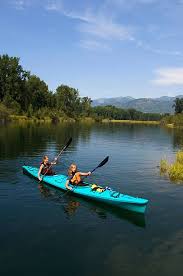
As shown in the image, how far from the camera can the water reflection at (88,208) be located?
19.9 m

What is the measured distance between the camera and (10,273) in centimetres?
1312

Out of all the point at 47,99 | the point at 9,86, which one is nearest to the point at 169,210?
the point at 9,86

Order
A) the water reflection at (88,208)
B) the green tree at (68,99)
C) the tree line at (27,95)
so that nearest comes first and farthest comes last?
the water reflection at (88,208), the tree line at (27,95), the green tree at (68,99)

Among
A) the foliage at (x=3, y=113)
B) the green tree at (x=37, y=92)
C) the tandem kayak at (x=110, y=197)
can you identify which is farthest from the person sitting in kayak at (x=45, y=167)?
the green tree at (x=37, y=92)

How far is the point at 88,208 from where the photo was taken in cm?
2148

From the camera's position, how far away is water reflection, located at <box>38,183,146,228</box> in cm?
1989

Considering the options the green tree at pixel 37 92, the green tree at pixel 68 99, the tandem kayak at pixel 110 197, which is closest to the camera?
the tandem kayak at pixel 110 197

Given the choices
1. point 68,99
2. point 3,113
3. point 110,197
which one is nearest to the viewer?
point 110,197

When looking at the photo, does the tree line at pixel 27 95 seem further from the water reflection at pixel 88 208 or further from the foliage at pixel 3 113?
the water reflection at pixel 88 208

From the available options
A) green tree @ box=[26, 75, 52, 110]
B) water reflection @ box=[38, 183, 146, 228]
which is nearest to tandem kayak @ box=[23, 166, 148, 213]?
water reflection @ box=[38, 183, 146, 228]

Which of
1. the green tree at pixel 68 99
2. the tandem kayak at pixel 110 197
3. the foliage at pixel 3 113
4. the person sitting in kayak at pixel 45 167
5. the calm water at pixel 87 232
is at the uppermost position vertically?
the green tree at pixel 68 99

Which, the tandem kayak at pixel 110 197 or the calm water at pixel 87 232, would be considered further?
the tandem kayak at pixel 110 197

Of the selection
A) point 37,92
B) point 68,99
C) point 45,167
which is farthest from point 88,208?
point 68,99

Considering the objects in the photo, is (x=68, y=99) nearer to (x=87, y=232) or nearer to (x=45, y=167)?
(x=45, y=167)
